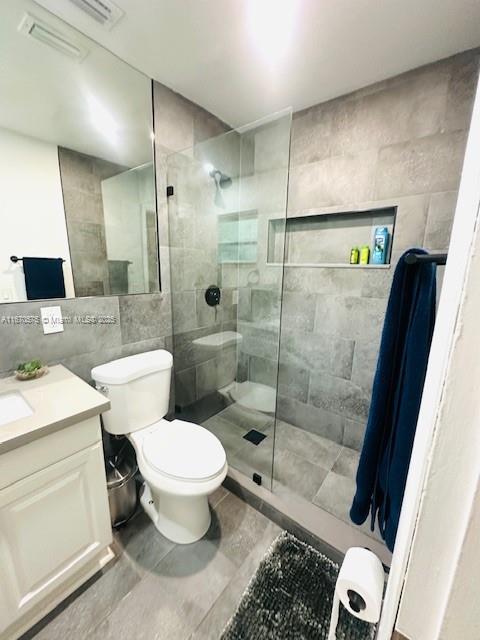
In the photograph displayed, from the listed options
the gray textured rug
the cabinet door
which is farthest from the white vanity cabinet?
the gray textured rug

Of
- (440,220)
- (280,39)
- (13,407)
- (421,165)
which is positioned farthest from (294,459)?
(280,39)

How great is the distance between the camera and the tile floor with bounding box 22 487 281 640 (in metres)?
1.00

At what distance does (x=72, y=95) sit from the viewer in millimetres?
1342

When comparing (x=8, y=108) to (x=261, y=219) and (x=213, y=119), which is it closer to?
(x=213, y=119)

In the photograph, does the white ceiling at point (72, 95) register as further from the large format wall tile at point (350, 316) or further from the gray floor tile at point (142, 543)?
the gray floor tile at point (142, 543)

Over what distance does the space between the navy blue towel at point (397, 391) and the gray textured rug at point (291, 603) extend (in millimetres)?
512

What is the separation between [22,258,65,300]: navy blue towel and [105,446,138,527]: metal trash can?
979mm

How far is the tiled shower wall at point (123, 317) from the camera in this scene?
1.21 meters

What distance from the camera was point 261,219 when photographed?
1.99 m

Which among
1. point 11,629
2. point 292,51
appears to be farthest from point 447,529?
point 292,51

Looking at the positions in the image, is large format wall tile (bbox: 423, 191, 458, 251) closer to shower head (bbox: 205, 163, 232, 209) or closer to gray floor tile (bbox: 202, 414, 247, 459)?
shower head (bbox: 205, 163, 232, 209)

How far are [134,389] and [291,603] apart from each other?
116cm

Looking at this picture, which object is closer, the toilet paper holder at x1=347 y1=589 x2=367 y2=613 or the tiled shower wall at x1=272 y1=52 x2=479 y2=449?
the toilet paper holder at x1=347 y1=589 x2=367 y2=613

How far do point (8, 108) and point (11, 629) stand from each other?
83.4 inches
